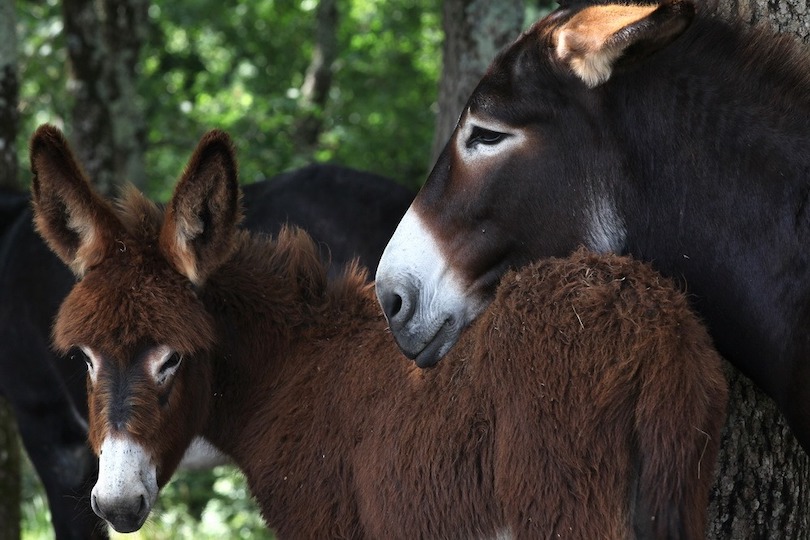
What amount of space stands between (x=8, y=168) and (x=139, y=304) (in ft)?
12.1

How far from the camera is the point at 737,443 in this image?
11.5ft

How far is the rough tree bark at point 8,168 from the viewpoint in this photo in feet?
20.4

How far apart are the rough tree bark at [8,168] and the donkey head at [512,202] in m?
4.15

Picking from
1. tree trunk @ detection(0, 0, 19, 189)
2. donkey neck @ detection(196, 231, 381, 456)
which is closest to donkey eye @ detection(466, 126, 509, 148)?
donkey neck @ detection(196, 231, 381, 456)

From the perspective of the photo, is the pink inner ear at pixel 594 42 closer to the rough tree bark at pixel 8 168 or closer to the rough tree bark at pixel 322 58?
the rough tree bark at pixel 8 168

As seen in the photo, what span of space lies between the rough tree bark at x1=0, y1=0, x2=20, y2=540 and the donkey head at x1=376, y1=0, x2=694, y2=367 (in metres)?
4.15

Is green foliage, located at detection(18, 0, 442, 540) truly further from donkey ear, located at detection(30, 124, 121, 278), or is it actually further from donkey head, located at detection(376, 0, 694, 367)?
donkey head, located at detection(376, 0, 694, 367)

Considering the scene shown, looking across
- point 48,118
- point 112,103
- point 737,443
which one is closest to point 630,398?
point 737,443

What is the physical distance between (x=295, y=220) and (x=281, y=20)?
9.26 meters

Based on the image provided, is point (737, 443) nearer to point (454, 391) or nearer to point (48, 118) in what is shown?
point (454, 391)

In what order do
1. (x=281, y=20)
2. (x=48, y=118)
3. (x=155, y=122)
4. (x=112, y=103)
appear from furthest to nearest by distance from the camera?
1. (x=281, y=20)
2. (x=155, y=122)
3. (x=48, y=118)
4. (x=112, y=103)

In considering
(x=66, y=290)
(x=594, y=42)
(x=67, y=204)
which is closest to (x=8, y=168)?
(x=66, y=290)

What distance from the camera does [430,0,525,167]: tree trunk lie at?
6.49 metres

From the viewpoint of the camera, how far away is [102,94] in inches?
318
